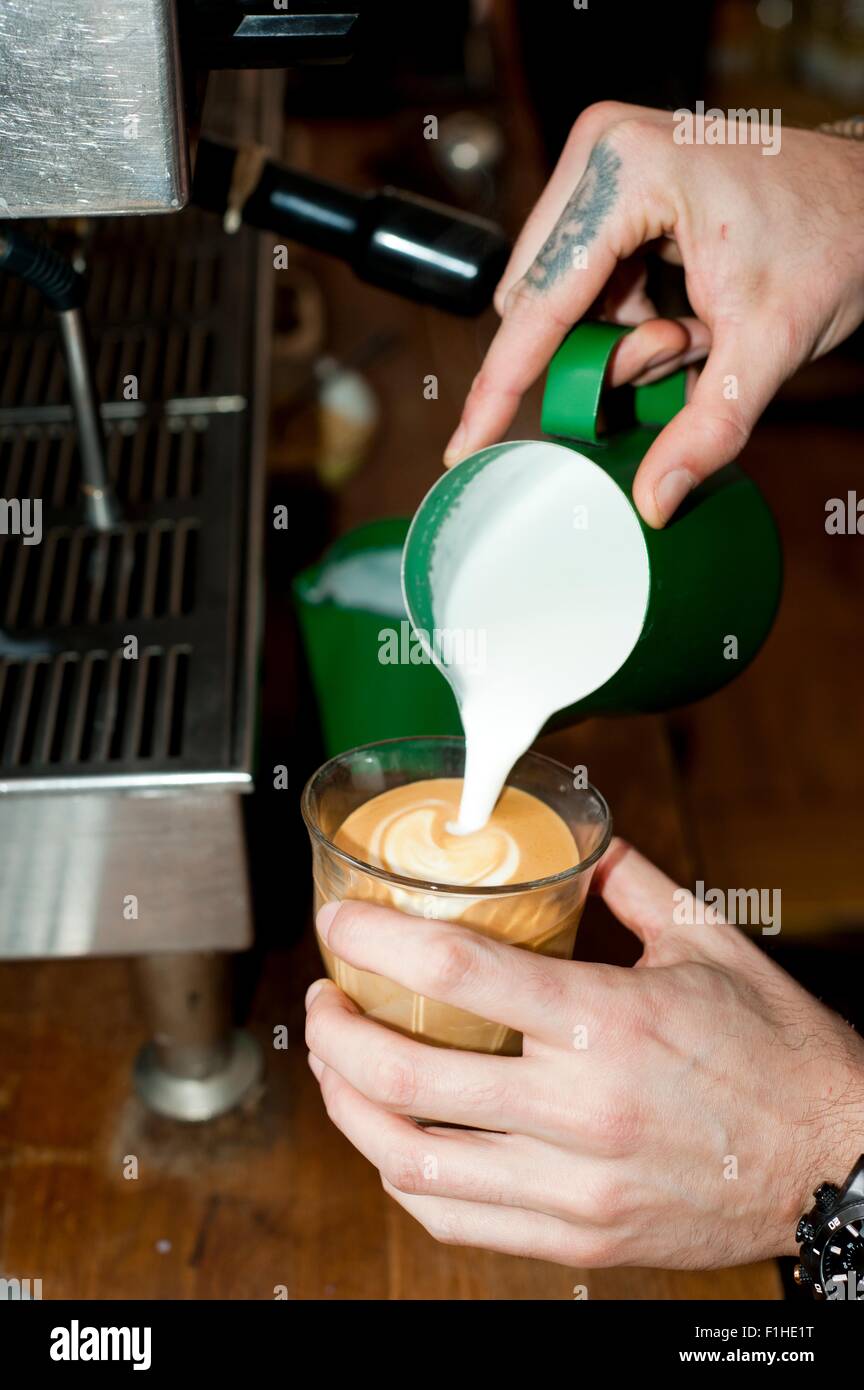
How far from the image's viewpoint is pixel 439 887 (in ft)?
2.12

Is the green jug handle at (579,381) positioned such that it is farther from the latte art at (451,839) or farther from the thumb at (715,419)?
the latte art at (451,839)

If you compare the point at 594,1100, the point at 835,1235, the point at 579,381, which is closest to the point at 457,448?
the point at 579,381

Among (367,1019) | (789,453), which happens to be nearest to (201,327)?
(367,1019)

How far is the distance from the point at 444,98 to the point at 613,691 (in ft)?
6.26

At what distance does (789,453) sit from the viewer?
10.1ft

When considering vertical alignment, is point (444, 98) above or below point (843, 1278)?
above

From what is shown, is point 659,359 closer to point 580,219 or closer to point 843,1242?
point 580,219

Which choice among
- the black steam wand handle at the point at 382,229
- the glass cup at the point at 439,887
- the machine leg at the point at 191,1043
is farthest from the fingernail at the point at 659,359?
the machine leg at the point at 191,1043

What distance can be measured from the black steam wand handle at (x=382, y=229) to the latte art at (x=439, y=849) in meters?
0.38

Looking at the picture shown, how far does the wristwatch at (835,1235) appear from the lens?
2.40ft

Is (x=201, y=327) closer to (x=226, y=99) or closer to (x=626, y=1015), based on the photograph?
(x=226, y=99)

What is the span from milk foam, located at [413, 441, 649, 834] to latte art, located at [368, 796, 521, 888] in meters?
0.01

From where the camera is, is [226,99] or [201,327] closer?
[201,327]

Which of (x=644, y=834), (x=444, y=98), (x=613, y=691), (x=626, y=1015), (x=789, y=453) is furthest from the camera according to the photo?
(x=789, y=453)
